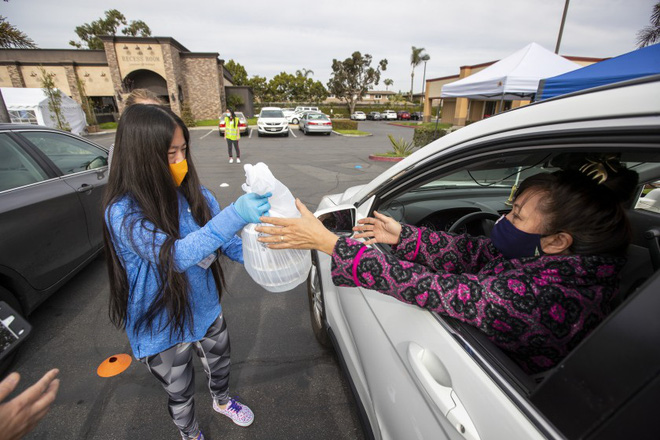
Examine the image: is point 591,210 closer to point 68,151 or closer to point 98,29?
point 68,151

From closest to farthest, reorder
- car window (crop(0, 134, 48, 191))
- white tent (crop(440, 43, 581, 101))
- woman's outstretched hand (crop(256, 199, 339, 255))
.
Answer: woman's outstretched hand (crop(256, 199, 339, 255)), car window (crop(0, 134, 48, 191)), white tent (crop(440, 43, 581, 101))

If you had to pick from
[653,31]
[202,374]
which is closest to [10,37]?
[202,374]

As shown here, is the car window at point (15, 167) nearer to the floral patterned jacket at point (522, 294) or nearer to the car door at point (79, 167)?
the car door at point (79, 167)

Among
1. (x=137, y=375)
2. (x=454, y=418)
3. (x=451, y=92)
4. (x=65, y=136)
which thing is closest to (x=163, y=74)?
(x=451, y=92)

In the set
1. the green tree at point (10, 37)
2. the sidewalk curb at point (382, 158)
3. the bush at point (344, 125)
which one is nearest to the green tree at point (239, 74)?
the bush at point (344, 125)

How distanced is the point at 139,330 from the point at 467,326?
137cm

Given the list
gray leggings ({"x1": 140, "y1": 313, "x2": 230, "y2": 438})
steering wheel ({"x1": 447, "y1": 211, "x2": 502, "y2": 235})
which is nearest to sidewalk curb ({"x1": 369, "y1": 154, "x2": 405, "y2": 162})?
steering wheel ({"x1": 447, "y1": 211, "x2": 502, "y2": 235})

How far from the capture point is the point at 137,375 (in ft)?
7.37

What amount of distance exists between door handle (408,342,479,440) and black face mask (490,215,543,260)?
0.57 meters

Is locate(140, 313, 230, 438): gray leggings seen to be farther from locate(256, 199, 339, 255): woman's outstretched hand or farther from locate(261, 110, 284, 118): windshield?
locate(261, 110, 284, 118): windshield

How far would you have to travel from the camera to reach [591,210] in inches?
39.5

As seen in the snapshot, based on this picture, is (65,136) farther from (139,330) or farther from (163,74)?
(163,74)

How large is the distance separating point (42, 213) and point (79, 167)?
3.49 feet

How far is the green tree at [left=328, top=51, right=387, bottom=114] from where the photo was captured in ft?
181
